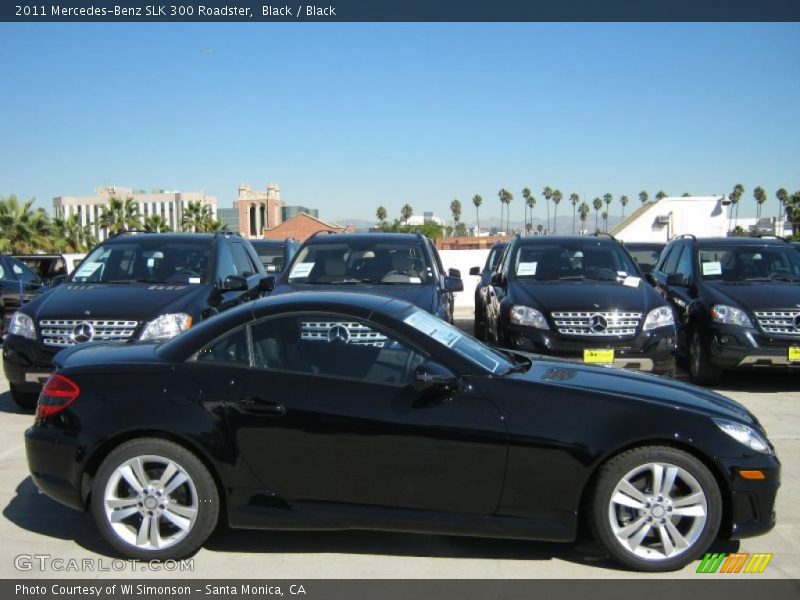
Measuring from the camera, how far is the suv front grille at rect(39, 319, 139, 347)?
7.34 meters

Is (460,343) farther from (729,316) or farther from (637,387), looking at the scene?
(729,316)

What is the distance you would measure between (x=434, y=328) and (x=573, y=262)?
216 inches

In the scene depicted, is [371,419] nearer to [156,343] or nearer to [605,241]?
[156,343]

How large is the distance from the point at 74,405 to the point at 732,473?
3.63 m

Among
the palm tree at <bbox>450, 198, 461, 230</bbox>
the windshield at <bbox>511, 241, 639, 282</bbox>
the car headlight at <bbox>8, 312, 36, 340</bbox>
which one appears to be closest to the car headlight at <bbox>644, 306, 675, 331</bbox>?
the windshield at <bbox>511, 241, 639, 282</bbox>

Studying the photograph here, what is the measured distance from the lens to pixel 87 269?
867 cm

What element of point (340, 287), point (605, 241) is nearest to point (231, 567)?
point (340, 287)

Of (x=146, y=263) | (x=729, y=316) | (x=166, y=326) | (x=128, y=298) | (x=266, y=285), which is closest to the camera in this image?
(x=166, y=326)

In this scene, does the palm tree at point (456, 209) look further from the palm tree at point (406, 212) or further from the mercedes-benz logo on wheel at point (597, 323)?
the mercedes-benz logo on wheel at point (597, 323)

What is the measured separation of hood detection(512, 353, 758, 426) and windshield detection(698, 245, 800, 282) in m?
5.82

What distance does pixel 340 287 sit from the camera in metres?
8.50

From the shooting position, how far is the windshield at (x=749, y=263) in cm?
1000

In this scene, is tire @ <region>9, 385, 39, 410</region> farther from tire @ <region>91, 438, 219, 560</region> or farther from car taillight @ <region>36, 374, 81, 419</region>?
tire @ <region>91, 438, 219, 560</region>

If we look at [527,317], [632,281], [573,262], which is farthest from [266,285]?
[632,281]
